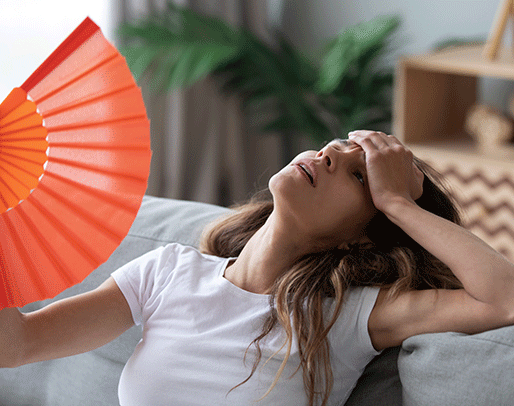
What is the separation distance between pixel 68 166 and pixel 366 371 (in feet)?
2.01

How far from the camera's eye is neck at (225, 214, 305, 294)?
1058 millimetres

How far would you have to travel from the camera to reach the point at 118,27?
107 inches

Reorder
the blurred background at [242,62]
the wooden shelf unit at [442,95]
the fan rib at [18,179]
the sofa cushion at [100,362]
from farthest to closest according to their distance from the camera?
the blurred background at [242,62]
the wooden shelf unit at [442,95]
the sofa cushion at [100,362]
the fan rib at [18,179]

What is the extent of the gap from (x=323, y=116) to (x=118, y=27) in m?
1.33

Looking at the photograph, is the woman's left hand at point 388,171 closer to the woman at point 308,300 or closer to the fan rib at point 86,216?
the woman at point 308,300

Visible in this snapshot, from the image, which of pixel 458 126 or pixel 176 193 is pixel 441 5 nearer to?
pixel 458 126

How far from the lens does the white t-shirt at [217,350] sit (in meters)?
0.98

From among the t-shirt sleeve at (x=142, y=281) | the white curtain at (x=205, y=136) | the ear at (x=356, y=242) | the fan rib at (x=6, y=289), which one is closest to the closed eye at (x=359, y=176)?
the ear at (x=356, y=242)

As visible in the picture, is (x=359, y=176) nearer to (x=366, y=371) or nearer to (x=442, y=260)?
(x=442, y=260)

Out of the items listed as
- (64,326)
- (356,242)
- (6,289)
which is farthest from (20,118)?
(356,242)

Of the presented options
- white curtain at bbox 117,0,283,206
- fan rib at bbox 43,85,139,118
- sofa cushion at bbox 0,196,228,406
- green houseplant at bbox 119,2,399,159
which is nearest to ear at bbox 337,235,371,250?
sofa cushion at bbox 0,196,228,406

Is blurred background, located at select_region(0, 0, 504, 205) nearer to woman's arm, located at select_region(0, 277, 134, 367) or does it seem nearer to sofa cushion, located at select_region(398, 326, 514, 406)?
woman's arm, located at select_region(0, 277, 134, 367)

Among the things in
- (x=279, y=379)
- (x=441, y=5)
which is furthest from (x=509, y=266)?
(x=441, y=5)

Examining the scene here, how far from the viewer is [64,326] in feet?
3.27
